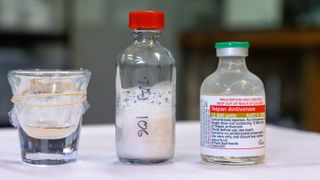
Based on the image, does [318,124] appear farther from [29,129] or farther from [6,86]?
[29,129]

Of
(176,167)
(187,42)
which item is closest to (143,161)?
(176,167)

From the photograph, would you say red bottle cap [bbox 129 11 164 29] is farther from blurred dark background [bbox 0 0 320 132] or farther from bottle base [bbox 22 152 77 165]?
blurred dark background [bbox 0 0 320 132]

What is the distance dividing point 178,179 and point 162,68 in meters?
0.13

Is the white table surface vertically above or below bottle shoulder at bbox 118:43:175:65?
below

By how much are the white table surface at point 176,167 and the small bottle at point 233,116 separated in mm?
15

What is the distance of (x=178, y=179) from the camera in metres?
0.49

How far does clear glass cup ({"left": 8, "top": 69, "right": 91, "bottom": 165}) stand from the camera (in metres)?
0.55

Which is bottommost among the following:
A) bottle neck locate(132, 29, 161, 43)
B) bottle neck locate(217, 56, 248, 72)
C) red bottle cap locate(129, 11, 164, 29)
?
bottle neck locate(217, 56, 248, 72)

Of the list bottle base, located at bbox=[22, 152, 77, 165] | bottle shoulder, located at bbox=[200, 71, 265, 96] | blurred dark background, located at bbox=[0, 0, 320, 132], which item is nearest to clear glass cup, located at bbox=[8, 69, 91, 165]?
bottle base, located at bbox=[22, 152, 77, 165]

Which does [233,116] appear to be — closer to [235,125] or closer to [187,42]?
[235,125]

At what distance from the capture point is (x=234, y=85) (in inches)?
22.4

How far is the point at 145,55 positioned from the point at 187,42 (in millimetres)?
1718

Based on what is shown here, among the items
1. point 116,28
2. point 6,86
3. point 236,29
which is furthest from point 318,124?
point 6,86

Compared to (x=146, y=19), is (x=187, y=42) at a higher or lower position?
lower
